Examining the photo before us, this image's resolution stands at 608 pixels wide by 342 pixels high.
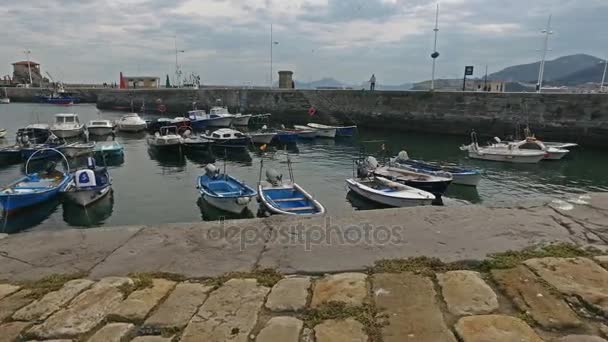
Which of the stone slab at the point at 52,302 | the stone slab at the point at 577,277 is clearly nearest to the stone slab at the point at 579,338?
the stone slab at the point at 577,277

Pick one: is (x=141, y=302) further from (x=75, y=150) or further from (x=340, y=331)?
(x=75, y=150)

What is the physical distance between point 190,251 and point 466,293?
2.43 m

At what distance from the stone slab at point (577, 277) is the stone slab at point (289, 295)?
175 cm

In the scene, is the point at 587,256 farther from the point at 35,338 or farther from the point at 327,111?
the point at 327,111

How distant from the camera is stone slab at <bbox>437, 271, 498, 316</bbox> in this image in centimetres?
252

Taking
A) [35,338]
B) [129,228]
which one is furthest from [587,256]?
[129,228]

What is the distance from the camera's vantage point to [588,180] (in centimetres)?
2053

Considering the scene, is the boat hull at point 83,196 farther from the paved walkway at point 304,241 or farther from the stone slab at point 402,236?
the stone slab at point 402,236

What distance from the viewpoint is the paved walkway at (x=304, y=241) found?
3.39 meters

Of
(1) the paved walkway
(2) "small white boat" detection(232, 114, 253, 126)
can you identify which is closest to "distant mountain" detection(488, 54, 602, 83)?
(2) "small white boat" detection(232, 114, 253, 126)

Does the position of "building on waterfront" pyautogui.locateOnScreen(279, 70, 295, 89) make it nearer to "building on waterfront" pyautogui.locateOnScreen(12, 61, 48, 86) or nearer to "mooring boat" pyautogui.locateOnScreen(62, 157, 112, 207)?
"mooring boat" pyautogui.locateOnScreen(62, 157, 112, 207)

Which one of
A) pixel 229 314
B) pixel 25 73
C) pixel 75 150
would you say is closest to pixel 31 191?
pixel 75 150

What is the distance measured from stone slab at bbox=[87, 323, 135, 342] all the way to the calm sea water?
22.1 ft

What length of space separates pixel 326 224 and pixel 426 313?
1.89 meters
